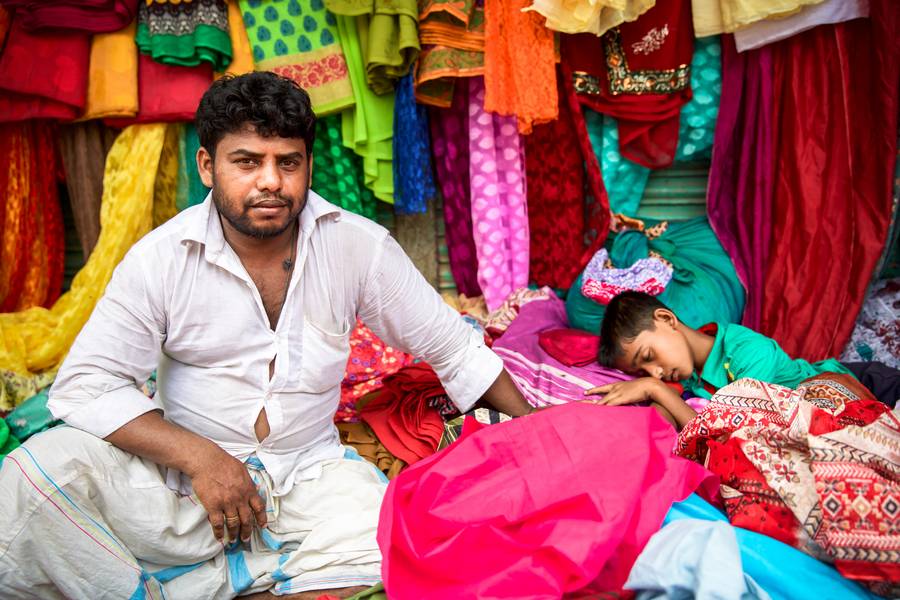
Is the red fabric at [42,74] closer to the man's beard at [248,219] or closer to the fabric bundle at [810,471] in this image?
the man's beard at [248,219]

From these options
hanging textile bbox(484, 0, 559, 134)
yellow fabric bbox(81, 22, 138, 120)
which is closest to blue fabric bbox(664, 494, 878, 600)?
hanging textile bbox(484, 0, 559, 134)

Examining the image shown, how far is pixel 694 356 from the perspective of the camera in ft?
9.32

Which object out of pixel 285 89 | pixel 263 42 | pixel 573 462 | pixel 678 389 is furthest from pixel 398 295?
pixel 263 42

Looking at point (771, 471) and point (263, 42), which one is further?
point (263, 42)

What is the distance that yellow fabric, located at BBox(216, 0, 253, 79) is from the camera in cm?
349

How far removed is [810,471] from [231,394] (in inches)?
58.2

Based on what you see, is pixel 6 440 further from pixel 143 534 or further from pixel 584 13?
pixel 584 13

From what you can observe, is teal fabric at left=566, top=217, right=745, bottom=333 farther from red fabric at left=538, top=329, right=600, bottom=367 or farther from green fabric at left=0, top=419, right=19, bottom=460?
green fabric at left=0, top=419, right=19, bottom=460

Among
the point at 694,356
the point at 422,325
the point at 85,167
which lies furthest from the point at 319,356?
the point at 85,167

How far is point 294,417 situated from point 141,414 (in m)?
0.42

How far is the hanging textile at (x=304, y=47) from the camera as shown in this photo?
3.46 meters

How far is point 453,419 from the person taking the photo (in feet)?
8.82

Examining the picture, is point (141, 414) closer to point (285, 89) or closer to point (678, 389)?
point (285, 89)

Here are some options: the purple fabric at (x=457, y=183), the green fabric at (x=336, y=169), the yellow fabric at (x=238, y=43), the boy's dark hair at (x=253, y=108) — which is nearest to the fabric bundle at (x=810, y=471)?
the boy's dark hair at (x=253, y=108)
